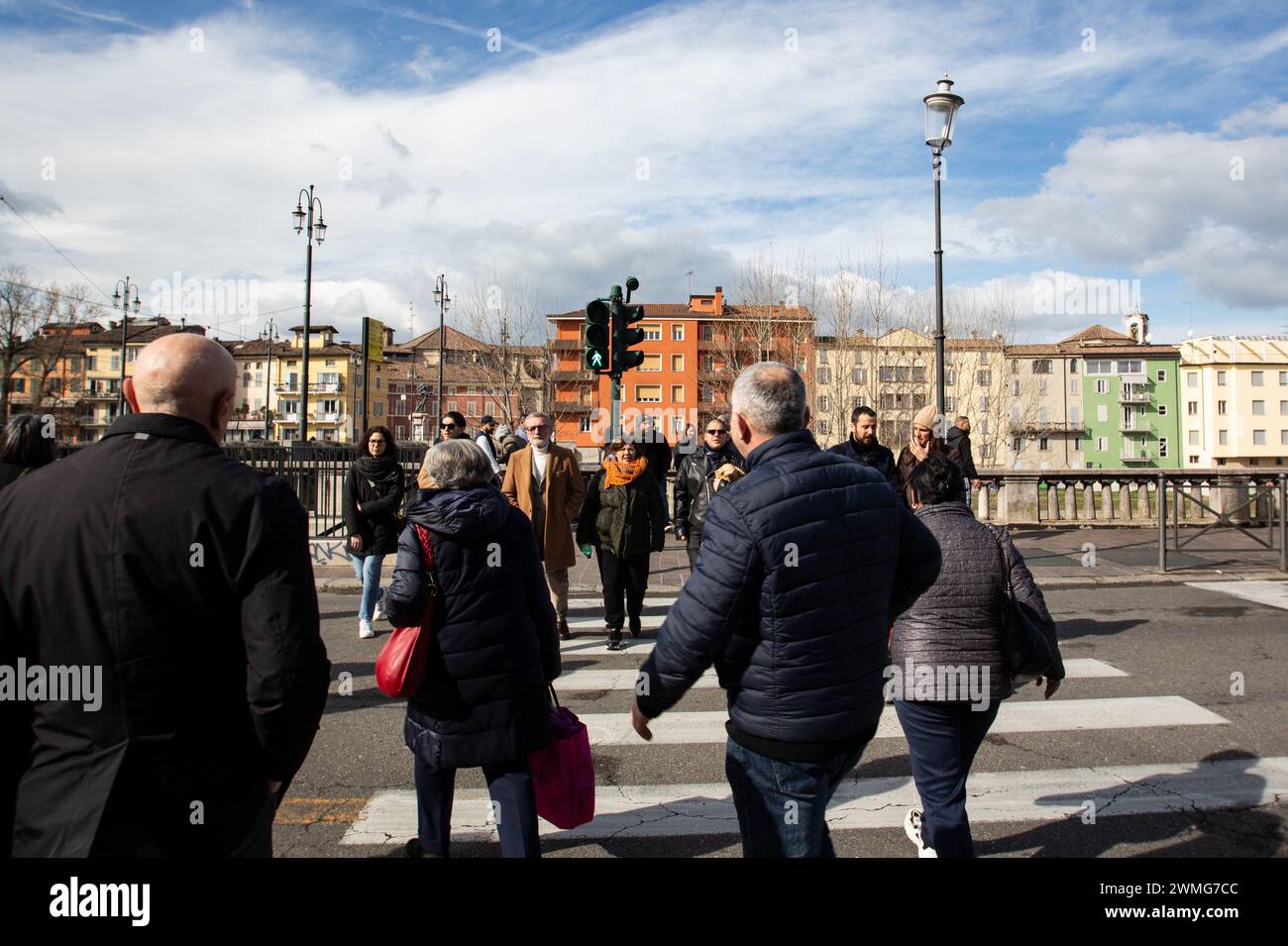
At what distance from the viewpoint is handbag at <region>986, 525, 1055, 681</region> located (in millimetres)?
3498

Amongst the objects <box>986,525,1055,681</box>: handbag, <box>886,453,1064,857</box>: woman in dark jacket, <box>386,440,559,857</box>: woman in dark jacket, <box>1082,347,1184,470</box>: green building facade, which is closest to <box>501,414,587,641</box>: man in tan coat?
<box>386,440,559,857</box>: woman in dark jacket

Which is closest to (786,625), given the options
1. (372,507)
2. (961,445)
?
(372,507)

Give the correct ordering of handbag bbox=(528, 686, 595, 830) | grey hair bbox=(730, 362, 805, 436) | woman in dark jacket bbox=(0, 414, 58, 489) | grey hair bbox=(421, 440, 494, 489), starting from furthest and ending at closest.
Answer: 1. woman in dark jacket bbox=(0, 414, 58, 489)
2. grey hair bbox=(421, 440, 494, 489)
3. handbag bbox=(528, 686, 595, 830)
4. grey hair bbox=(730, 362, 805, 436)

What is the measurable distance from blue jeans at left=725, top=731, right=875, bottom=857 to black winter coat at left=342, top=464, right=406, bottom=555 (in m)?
6.28

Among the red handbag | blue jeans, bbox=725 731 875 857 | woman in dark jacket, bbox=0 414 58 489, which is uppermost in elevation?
woman in dark jacket, bbox=0 414 58 489

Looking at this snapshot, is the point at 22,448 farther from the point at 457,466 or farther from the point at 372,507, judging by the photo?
the point at 372,507

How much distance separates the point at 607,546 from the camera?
326 inches

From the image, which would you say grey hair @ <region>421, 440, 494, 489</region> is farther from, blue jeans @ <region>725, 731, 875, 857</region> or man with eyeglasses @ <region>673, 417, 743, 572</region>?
man with eyeglasses @ <region>673, 417, 743, 572</region>

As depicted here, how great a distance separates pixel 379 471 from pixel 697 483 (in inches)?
118

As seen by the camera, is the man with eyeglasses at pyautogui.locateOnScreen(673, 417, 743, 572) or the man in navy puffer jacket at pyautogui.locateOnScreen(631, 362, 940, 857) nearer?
the man in navy puffer jacket at pyautogui.locateOnScreen(631, 362, 940, 857)

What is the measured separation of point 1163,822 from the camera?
436cm

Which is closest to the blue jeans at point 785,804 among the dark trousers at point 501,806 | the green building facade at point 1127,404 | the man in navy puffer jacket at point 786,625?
the man in navy puffer jacket at point 786,625

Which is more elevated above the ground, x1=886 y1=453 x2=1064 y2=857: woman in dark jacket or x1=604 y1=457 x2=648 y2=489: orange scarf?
x1=604 y1=457 x2=648 y2=489: orange scarf
